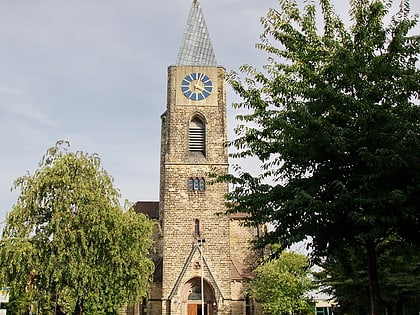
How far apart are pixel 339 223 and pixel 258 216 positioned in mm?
1746

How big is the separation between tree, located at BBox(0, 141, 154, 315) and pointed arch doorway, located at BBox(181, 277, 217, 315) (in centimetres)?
1183

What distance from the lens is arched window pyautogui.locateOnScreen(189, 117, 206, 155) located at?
38.5m

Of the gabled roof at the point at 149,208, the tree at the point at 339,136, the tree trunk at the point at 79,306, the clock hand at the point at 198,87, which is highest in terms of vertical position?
the clock hand at the point at 198,87

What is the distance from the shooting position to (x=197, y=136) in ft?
127

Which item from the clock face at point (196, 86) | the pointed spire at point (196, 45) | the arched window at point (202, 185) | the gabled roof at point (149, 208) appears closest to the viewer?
the arched window at point (202, 185)

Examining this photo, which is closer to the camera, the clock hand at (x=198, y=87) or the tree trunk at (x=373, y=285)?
the tree trunk at (x=373, y=285)

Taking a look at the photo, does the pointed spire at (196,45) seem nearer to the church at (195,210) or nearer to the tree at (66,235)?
the church at (195,210)

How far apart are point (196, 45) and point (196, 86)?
432cm

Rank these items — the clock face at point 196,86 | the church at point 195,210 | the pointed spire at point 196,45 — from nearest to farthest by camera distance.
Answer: the church at point 195,210, the clock face at point 196,86, the pointed spire at point 196,45

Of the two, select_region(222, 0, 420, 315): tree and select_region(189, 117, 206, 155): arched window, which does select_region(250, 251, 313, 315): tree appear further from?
select_region(222, 0, 420, 315): tree

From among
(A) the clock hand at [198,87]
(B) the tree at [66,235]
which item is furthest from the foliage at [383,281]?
(A) the clock hand at [198,87]

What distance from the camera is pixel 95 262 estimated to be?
22.2m

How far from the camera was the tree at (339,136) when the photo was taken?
9.64 m

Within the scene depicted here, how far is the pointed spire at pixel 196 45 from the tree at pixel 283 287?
16.3 m
